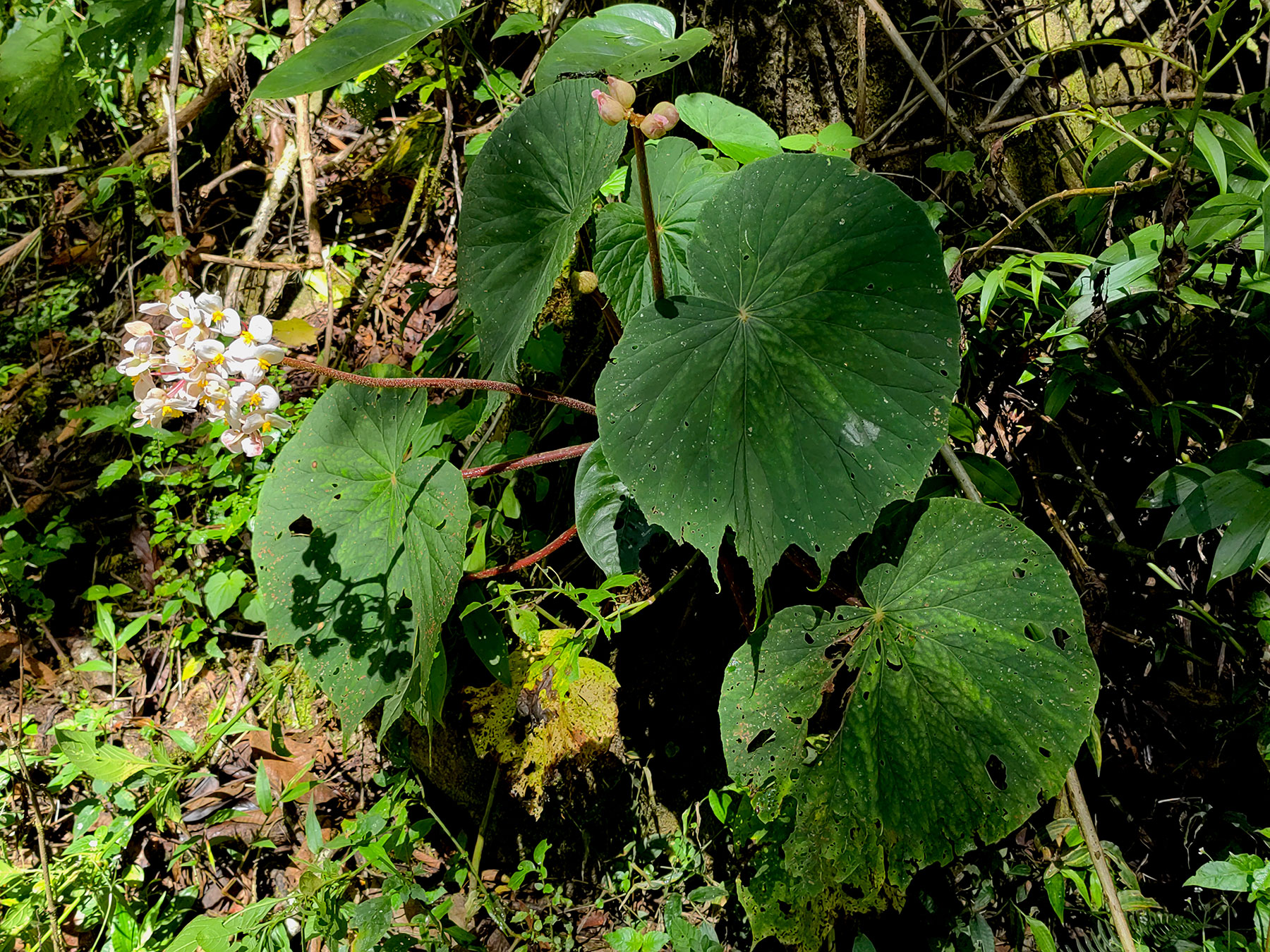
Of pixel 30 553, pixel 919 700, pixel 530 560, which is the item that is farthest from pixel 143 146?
pixel 919 700

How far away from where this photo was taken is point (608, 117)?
988mm

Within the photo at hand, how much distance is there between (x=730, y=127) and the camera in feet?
4.99

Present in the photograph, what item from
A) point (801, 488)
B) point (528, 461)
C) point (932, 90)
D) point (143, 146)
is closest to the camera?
point (801, 488)

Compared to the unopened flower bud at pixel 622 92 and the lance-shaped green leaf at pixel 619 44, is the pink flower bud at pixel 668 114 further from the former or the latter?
the lance-shaped green leaf at pixel 619 44

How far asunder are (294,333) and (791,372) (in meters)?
1.74

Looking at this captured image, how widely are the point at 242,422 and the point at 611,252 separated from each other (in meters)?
0.69

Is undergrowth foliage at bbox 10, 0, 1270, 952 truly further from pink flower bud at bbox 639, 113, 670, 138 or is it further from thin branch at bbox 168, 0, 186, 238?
thin branch at bbox 168, 0, 186, 238

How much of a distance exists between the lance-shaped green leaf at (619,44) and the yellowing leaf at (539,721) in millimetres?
1114

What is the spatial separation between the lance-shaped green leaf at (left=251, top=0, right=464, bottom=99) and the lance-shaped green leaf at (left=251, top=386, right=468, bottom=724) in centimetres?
55

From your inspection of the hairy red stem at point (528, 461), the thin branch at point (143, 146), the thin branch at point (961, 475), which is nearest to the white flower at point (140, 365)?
the hairy red stem at point (528, 461)

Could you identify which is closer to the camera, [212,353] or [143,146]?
[212,353]

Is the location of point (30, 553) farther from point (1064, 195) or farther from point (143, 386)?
point (1064, 195)

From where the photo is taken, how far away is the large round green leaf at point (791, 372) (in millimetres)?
1065

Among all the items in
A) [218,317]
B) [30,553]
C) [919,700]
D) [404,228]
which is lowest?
[30,553]
